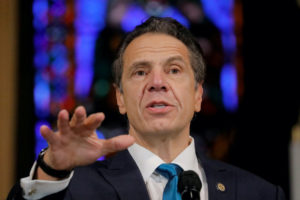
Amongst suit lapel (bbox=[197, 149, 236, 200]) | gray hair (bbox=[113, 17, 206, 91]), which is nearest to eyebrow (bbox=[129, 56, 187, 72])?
gray hair (bbox=[113, 17, 206, 91])

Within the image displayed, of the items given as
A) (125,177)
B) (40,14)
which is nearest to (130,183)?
(125,177)

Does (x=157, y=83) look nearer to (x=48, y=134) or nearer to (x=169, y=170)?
(x=169, y=170)

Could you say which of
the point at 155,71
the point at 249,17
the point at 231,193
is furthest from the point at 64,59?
the point at 231,193

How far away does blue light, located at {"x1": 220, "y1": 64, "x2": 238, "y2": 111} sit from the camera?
4281 mm

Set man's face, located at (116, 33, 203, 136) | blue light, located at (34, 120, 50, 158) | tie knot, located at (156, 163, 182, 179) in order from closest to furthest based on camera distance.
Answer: tie knot, located at (156, 163, 182, 179)
man's face, located at (116, 33, 203, 136)
blue light, located at (34, 120, 50, 158)

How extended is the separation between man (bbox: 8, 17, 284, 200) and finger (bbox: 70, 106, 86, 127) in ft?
1.03

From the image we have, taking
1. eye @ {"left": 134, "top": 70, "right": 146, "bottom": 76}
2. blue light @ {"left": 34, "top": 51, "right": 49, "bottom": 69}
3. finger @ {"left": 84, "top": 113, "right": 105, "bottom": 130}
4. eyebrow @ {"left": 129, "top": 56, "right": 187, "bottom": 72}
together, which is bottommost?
finger @ {"left": 84, "top": 113, "right": 105, "bottom": 130}

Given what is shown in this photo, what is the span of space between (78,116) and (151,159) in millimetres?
635

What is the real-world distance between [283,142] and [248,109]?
1.26ft

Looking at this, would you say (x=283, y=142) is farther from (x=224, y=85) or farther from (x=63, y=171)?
(x=63, y=171)

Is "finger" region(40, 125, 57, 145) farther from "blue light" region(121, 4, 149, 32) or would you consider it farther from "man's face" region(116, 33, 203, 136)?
"blue light" region(121, 4, 149, 32)

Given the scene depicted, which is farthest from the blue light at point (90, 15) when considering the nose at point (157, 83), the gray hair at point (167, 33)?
the nose at point (157, 83)

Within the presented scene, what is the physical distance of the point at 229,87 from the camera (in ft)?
14.1

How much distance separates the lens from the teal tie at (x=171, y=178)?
196 centimetres
